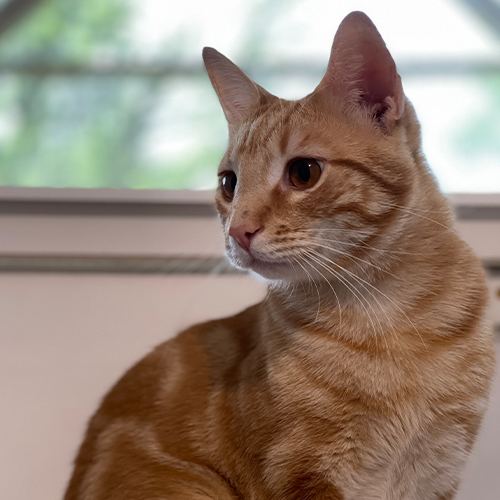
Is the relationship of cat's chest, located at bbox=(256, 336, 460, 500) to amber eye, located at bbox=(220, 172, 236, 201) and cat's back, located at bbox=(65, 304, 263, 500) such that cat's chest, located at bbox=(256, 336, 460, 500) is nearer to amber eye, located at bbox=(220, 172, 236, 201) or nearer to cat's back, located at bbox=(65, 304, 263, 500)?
cat's back, located at bbox=(65, 304, 263, 500)

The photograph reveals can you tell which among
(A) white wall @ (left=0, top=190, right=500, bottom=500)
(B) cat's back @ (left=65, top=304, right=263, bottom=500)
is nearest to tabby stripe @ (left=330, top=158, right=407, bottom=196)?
(B) cat's back @ (left=65, top=304, right=263, bottom=500)

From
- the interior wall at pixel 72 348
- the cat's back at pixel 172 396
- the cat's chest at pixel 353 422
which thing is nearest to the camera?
the cat's chest at pixel 353 422

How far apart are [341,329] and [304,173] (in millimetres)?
285

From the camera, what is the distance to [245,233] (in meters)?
0.78

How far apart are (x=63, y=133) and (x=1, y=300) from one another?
58cm

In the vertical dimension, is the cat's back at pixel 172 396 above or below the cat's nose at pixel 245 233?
below

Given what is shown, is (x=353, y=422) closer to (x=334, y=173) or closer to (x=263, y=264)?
(x=263, y=264)

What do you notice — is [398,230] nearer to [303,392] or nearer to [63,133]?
[303,392]

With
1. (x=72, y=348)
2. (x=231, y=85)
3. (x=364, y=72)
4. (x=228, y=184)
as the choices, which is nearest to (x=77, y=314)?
(x=72, y=348)

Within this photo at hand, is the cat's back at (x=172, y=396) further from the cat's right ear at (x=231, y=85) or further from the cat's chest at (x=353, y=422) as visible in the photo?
the cat's right ear at (x=231, y=85)

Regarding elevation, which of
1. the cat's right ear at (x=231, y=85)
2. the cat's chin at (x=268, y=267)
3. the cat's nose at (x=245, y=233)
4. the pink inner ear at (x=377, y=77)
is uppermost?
the cat's right ear at (x=231, y=85)

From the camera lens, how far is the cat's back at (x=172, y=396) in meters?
0.93

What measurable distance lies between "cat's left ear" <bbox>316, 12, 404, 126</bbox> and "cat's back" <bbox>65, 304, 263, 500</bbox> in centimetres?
48

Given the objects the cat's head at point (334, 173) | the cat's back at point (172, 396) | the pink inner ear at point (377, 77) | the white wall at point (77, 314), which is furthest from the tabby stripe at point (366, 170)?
the white wall at point (77, 314)
